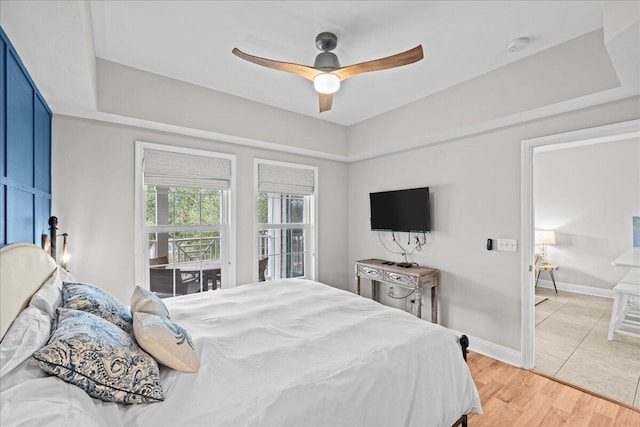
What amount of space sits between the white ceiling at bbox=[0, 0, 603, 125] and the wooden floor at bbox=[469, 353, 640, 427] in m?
2.82

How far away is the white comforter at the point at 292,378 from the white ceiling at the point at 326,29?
2.06 m

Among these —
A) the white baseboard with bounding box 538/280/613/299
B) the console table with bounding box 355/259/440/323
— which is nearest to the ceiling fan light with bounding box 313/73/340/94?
the console table with bounding box 355/259/440/323

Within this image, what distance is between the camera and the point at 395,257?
13.4 ft

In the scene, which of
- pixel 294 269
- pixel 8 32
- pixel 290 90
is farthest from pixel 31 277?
pixel 294 269

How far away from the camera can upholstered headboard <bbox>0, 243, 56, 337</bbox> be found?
3.55 feet

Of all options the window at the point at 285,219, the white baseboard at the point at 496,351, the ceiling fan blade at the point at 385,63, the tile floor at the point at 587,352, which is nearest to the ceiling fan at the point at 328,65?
the ceiling fan blade at the point at 385,63

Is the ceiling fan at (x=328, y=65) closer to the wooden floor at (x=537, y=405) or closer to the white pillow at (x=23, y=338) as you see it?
the white pillow at (x=23, y=338)

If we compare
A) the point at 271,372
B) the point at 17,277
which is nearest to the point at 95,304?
the point at 17,277

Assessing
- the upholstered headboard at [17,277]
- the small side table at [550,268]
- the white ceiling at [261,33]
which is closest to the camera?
the upholstered headboard at [17,277]

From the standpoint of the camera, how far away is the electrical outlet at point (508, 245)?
2902mm

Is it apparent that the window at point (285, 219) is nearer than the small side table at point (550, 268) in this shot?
Yes

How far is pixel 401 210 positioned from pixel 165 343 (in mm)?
3137

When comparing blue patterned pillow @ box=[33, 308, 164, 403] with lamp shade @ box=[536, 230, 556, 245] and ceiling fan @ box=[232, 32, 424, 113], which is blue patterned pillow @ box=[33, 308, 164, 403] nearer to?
ceiling fan @ box=[232, 32, 424, 113]

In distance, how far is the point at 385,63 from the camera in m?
2.05
